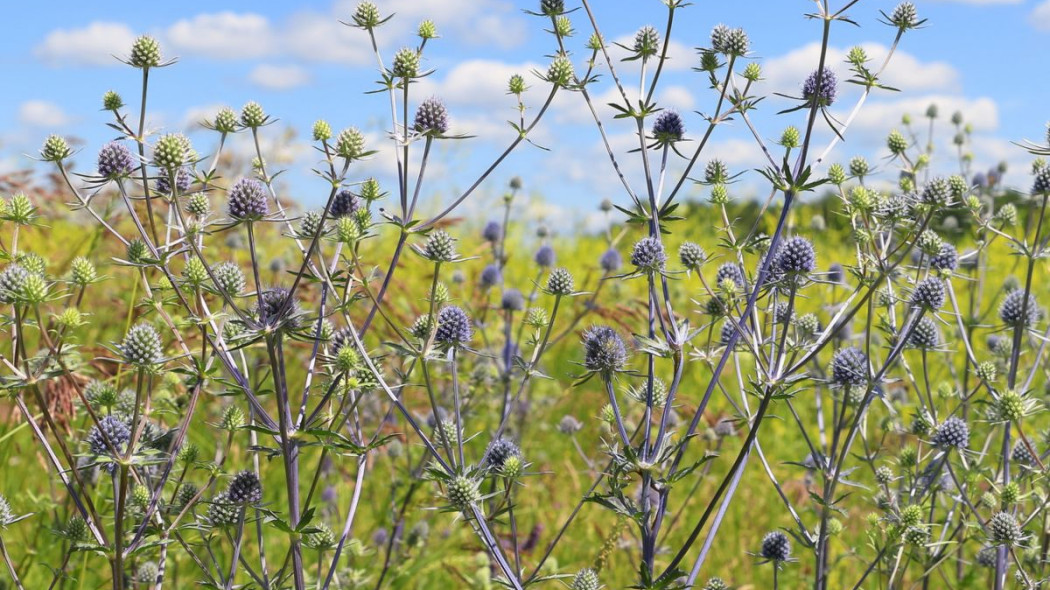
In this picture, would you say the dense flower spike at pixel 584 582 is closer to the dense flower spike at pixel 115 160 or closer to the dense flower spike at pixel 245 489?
the dense flower spike at pixel 245 489

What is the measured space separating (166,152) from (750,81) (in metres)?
1.98

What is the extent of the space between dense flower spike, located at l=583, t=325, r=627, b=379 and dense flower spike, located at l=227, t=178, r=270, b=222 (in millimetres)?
1119

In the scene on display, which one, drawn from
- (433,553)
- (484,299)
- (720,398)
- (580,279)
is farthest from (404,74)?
(580,279)

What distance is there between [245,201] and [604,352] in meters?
1.21

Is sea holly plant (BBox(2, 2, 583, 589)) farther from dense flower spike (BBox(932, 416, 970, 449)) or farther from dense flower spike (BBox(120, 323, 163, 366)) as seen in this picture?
dense flower spike (BBox(932, 416, 970, 449))

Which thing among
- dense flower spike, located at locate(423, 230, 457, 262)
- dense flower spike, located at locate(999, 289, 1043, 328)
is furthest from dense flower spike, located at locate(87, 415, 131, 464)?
dense flower spike, located at locate(999, 289, 1043, 328)

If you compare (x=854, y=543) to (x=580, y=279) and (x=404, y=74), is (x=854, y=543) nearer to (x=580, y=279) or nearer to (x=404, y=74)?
(x=404, y=74)

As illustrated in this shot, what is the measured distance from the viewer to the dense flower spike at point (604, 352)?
9.56 feet

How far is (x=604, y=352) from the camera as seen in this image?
9.56 feet

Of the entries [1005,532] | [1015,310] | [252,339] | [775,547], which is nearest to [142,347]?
[252,339]

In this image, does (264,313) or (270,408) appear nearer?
(264,313)

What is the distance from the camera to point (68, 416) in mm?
3799

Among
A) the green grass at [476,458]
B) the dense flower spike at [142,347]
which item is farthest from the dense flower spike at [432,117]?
the dense flower spike at [142,347]

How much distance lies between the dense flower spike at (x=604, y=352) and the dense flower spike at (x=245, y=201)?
1119 mm
